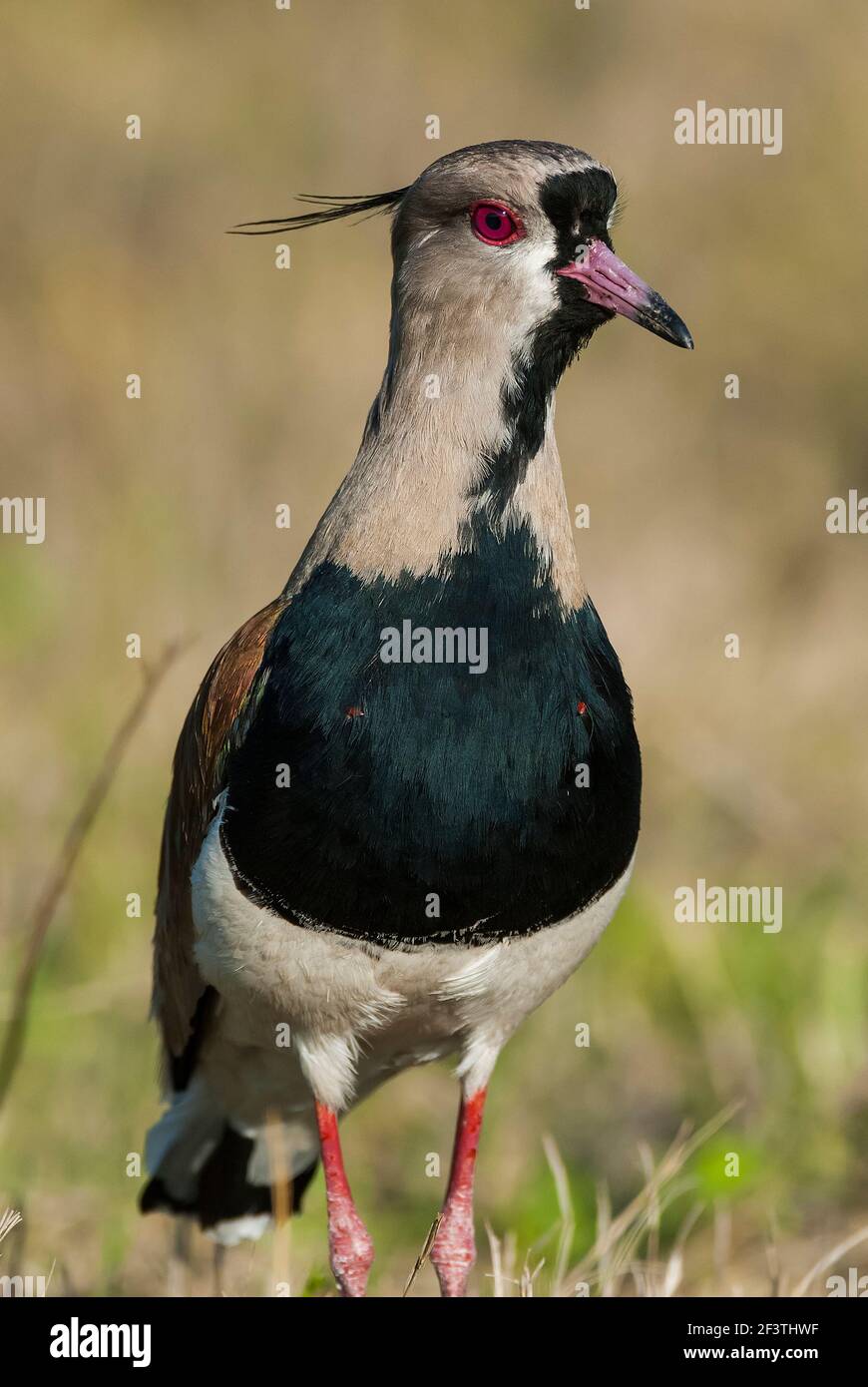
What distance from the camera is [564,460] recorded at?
9961 mm

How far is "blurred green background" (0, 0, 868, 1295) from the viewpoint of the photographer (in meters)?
6.15

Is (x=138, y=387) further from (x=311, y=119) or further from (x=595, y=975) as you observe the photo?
(x=595, y=975)

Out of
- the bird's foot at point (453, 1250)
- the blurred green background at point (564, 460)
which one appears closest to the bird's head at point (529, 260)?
the bird's foot at point (453, 1250)

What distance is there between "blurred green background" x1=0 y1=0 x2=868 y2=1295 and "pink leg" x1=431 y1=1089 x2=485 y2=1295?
1521mm

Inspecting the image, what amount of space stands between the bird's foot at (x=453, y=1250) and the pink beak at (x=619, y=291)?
6.76 ft

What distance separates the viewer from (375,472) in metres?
3.77

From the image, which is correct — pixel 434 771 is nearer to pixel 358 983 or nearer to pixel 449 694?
pixel 449 694

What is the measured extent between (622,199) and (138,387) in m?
5.98

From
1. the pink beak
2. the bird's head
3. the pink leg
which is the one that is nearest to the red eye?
the bird's head

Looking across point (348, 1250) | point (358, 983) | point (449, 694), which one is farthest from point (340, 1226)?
point (449, 694)

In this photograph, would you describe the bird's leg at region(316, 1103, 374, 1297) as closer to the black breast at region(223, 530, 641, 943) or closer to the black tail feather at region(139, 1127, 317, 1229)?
the black breast at region(223, 530, 641, 943)

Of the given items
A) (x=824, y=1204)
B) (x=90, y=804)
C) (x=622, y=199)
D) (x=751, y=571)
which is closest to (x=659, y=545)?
(x=751, y=571)

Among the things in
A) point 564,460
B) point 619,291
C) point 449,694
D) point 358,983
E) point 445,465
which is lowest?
point 358,983

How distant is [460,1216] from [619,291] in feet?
7.02
